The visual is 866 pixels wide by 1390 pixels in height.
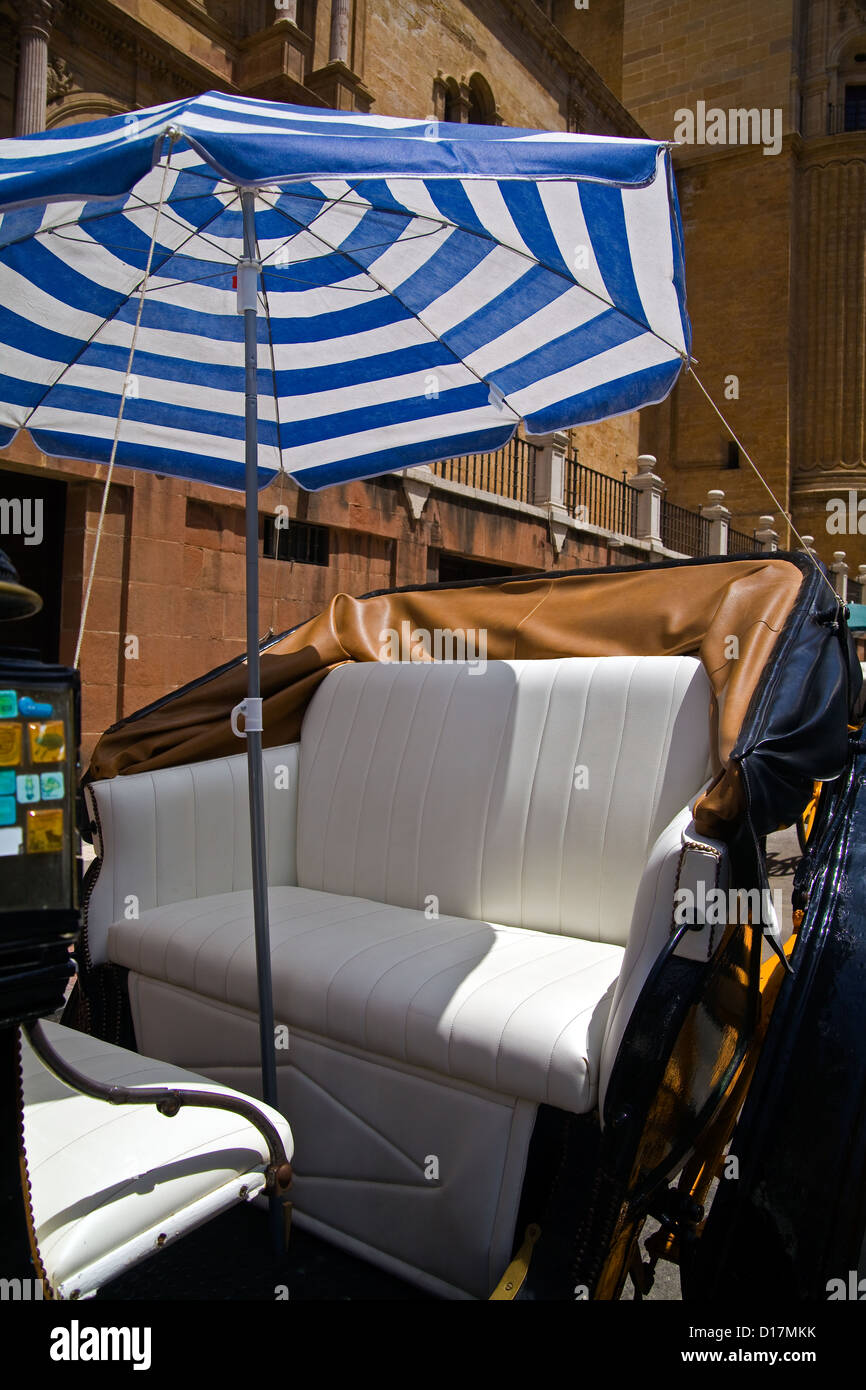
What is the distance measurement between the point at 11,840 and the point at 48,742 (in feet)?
0.43

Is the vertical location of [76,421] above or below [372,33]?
below

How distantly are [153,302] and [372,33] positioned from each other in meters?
12.7

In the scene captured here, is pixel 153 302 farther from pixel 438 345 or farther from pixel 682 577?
pixel 682 577

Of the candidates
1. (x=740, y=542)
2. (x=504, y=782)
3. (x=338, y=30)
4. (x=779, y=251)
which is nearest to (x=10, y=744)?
(x=504, y=782)

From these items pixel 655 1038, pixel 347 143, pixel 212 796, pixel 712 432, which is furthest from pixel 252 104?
pixel 712 432

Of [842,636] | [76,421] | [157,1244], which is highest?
[76,421]

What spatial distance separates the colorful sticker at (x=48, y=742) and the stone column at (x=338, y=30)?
13325 mm

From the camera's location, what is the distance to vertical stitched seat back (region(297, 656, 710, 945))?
255 centimetres

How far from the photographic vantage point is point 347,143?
1.72 meters

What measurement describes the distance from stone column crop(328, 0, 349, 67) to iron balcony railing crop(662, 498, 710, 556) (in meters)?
10.8

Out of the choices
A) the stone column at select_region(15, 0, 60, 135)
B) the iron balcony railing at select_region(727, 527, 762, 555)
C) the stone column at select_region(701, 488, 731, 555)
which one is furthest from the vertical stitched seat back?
the iron balcony railing at select_region(727, 527, 762, 555)

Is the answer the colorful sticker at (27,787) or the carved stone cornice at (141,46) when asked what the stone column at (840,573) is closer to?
the carved stone cornice at (141,46)

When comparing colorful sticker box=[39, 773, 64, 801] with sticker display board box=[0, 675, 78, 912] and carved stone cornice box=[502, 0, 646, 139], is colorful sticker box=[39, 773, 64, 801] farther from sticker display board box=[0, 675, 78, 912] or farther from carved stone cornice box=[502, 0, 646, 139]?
carved stone cornice box=[502, 0, 646, 139]

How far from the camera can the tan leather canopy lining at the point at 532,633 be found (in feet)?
8.11
